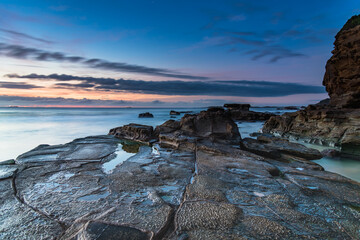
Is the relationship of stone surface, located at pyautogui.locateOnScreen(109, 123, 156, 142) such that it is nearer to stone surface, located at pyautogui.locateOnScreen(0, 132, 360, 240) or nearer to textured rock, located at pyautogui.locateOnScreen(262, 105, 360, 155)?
stone surface, located at pyautogui.locateOnScreen(0, 132, 360, 240)

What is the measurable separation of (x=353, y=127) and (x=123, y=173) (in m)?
10.2

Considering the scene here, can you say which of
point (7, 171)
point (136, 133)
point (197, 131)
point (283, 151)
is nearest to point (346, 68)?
point (283, 151)

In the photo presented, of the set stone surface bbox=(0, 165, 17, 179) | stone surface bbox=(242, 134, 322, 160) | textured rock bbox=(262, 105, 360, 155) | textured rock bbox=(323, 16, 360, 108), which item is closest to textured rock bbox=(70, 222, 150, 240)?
stone surface bbox=(0, 165, 17, 179)

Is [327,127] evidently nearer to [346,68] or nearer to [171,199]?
[346,68]

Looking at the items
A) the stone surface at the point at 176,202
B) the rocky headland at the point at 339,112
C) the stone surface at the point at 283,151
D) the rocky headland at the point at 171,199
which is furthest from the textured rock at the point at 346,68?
the stone surface at the point at 176,202

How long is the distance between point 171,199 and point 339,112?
1074 cm

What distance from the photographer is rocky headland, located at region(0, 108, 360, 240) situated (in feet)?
6.77

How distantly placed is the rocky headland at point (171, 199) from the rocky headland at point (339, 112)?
5467 mm

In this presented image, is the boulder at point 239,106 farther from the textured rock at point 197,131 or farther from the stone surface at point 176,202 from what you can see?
the stone surface at point 176,202

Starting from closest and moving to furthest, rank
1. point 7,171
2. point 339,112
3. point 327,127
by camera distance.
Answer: point 7,171, point 339,112, point 327,127

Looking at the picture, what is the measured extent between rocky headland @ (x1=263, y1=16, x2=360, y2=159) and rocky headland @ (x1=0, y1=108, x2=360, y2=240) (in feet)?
17.9

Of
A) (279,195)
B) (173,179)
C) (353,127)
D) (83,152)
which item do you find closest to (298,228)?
(279,195)

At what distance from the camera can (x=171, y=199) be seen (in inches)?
111

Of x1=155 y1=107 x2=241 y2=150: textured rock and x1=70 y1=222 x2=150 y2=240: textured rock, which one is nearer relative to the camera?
x1=70 y1=222 x2=150 y2=240: textured rock
